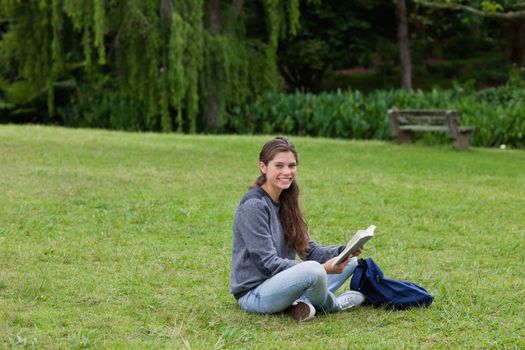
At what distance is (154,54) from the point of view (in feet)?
68.2

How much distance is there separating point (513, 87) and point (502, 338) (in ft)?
74.4

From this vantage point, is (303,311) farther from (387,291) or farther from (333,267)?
(387,291)

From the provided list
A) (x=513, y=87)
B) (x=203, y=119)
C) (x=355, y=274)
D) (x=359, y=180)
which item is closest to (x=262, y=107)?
(x=203, y=119)

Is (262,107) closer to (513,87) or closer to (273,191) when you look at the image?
(513,87)

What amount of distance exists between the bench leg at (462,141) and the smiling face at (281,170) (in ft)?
43.4

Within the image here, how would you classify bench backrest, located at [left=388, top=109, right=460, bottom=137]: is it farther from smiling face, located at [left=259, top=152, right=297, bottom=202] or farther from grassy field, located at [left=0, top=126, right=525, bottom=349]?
smiling face, located at [left=259, top=152, right=297, bottom=202]

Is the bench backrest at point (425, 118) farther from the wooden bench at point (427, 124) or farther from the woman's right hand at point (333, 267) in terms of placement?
the woman's right hand at point (333, 267)

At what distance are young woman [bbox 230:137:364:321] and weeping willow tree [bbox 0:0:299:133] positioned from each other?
1429 centimetres

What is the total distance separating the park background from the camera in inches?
234

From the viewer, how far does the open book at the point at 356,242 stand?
547 centimetres

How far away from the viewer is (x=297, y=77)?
32.8 metres

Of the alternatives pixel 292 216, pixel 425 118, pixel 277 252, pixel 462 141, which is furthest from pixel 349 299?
pixel 425 118

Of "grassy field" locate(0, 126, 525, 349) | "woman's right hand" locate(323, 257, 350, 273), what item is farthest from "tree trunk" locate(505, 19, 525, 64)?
"woman's right hand" locate(323, 257, 350, 273)

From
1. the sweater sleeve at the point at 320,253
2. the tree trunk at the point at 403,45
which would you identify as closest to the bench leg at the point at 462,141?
the tree trunk at the point at 403,45
